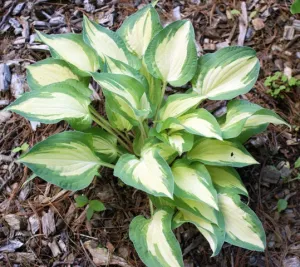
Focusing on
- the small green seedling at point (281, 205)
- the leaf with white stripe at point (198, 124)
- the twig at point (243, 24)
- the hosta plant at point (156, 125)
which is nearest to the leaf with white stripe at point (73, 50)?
the hosta plant at point (156, 125)

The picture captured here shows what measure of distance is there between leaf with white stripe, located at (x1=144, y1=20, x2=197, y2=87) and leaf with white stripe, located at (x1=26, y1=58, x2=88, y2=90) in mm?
318

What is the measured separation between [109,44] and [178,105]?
0.38 m

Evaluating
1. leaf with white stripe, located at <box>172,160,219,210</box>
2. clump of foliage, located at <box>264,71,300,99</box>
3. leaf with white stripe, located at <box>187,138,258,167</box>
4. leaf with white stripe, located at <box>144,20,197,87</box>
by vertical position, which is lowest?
leaf with white stripe, located at <box>172,160,219,210</box>

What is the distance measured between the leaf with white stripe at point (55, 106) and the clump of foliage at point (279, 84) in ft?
2.82

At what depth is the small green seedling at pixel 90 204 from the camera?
180 centimetres

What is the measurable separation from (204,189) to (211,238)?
18cm

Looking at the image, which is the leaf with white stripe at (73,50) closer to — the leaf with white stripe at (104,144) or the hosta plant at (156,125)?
the hosta plant at (156,125)

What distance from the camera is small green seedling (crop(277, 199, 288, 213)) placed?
5.93 feet

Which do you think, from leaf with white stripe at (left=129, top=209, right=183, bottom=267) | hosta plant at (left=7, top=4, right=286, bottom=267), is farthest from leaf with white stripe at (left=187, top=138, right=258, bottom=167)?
leaf with white stripe at (left=129, top=209, right=183, bottom=267)

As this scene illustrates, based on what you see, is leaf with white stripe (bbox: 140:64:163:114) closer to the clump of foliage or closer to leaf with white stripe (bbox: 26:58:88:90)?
leaf with white stripe (bbox: 26:58:88:90)

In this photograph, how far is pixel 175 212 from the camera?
1.71 metres

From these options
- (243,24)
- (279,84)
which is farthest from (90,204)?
(243,24)

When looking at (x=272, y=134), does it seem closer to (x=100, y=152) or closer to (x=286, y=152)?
(x=286, y=152)

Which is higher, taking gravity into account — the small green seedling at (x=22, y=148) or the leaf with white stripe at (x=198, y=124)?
the leaf with white stripe at (x=198, y=124)
